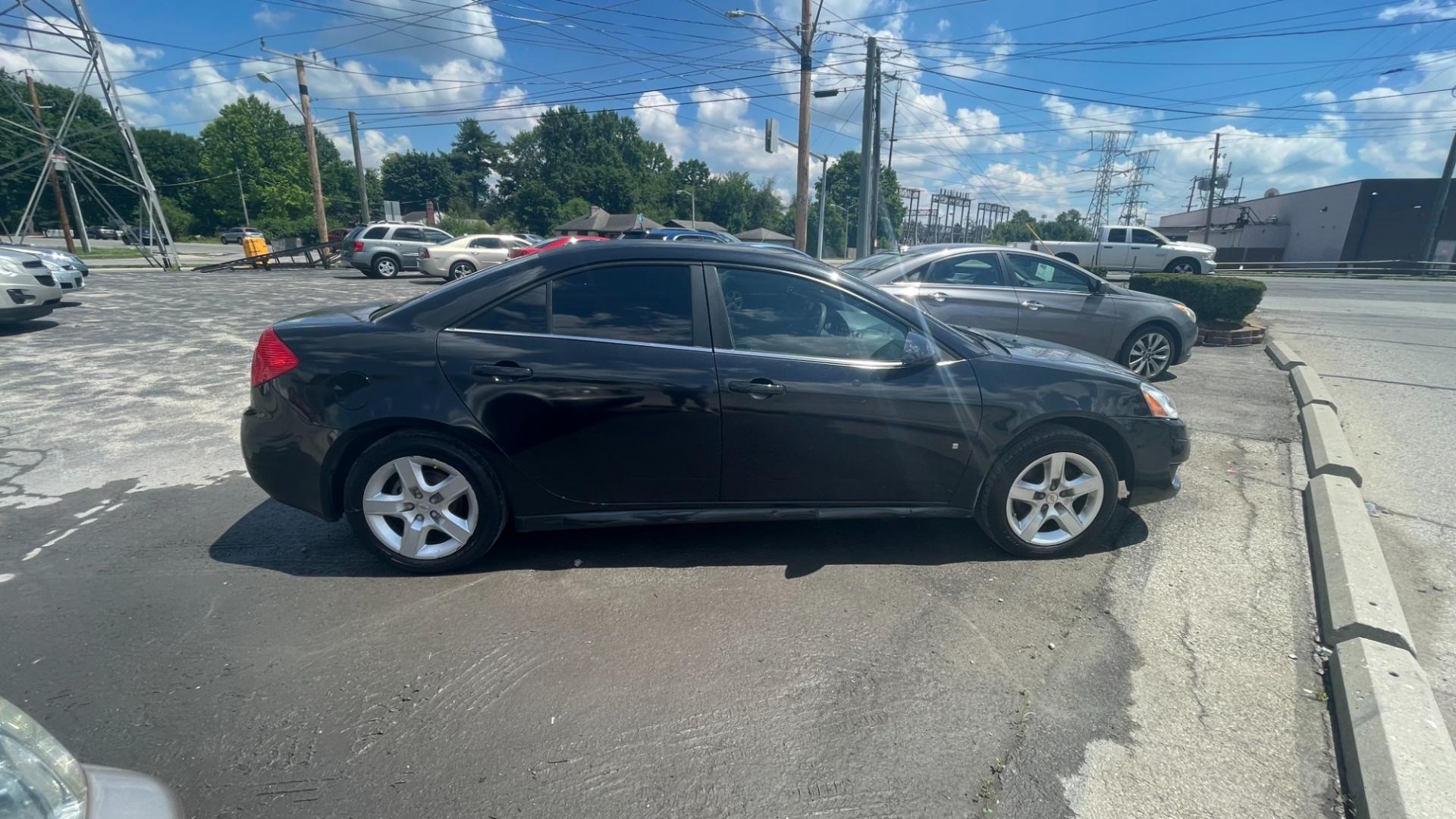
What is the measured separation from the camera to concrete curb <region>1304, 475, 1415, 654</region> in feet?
9.59

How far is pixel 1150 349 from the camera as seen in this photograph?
7.94m

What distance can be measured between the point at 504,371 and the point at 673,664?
1528 millimetres

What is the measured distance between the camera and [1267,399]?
716 centimetres

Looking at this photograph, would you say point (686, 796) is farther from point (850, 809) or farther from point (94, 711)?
point (94, 711)

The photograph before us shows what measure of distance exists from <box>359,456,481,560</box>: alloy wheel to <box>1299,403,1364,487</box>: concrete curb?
551 cm

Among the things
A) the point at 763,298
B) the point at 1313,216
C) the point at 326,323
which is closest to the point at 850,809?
the point at 763,298

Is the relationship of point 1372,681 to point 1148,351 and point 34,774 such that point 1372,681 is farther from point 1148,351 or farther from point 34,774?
point 1148,351

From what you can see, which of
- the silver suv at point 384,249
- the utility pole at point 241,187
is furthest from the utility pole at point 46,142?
the utility pole at point 241,187

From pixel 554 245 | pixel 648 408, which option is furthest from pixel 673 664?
pixel 554 245

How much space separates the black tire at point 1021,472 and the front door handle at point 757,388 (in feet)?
4.08

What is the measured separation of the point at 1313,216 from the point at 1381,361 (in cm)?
5123

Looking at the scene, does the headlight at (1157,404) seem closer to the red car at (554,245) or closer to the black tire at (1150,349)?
the red car at (554,245)

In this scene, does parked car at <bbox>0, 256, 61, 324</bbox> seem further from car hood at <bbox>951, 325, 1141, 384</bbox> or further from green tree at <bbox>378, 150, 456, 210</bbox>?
green tree at <bbox>378, 150, 456, 210</bbox>

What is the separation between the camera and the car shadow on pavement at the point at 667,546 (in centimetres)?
354
